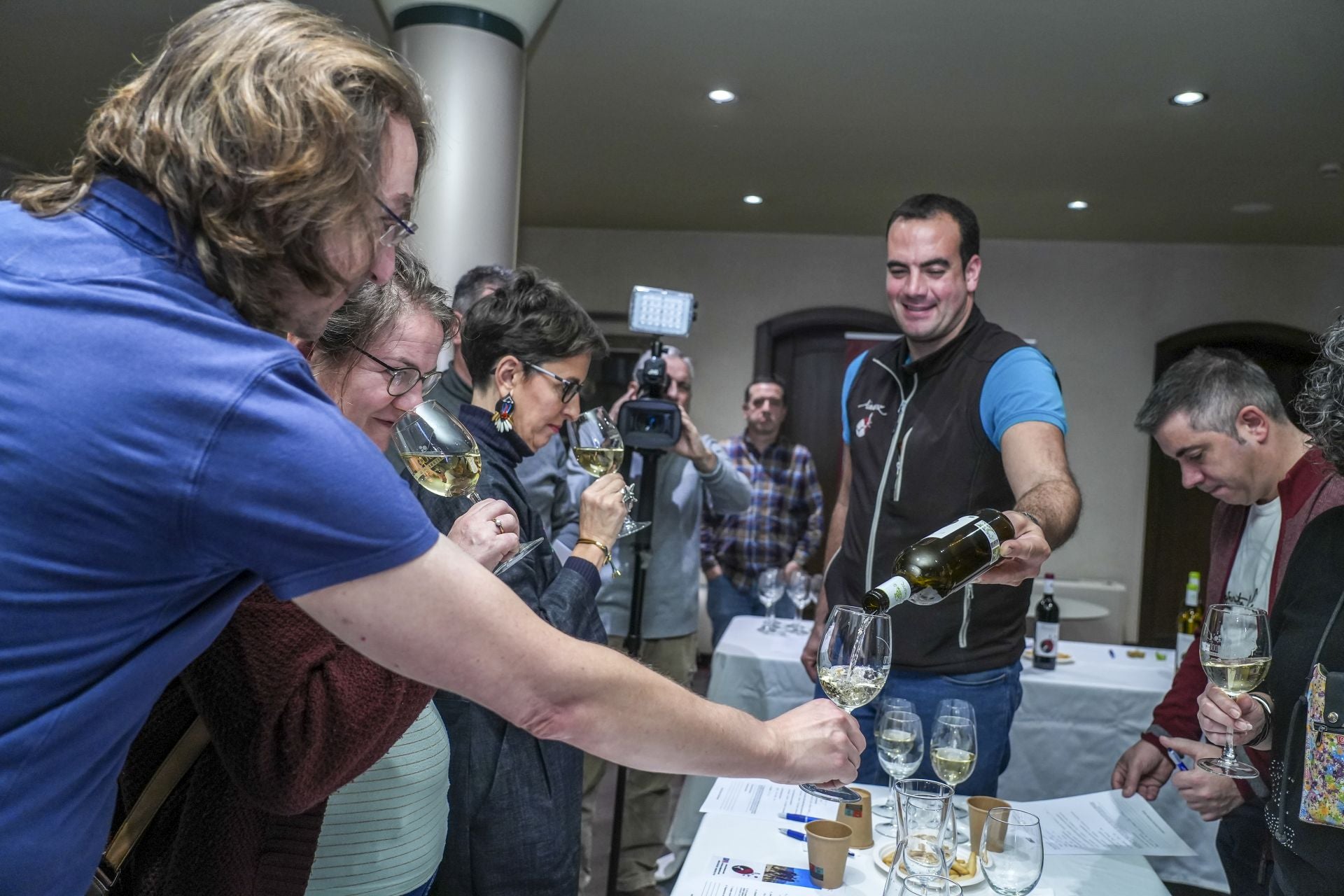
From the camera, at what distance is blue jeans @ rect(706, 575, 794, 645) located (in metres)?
4.65

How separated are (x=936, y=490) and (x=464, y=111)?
2.06m

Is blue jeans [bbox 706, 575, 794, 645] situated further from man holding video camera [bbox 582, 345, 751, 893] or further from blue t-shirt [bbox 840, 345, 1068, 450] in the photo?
blue t-shirt [bbox 840, 345, 1068, 450]

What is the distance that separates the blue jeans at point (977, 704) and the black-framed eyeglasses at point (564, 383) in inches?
35.6

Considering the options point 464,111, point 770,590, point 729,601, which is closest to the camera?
point 464,111

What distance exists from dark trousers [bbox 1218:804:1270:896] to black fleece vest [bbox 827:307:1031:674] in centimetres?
51

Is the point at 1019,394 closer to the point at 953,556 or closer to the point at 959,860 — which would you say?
the point at 953,556

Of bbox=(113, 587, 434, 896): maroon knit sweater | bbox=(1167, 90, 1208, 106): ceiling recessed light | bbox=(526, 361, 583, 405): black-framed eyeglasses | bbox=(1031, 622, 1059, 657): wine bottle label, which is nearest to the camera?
bbox=(113, 587, 434, 896): maroon knit sweater

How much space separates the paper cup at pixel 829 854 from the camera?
1455 millimetres

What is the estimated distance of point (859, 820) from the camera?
160 cm

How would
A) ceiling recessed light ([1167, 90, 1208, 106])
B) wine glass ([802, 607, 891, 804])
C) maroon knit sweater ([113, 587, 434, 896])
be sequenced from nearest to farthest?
maroon knit sweater ([113, 587, 434, 896]) < wine glass ([802, 607, 891, 804]) < ceiling recessed light ([1167, 90, 1208, 106])

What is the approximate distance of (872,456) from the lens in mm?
2246

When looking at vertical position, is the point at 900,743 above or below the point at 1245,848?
above

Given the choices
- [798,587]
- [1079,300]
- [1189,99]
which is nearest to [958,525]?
[798,587]

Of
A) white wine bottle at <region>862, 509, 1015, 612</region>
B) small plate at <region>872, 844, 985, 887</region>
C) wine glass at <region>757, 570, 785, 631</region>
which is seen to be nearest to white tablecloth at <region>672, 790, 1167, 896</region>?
small plate at <region>872, 844, 985, 887</region>
